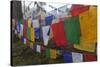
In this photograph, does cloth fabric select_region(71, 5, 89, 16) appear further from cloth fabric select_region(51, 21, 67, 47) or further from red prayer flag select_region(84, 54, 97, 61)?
red prayer flag select_region(84, 54, 97, 61)

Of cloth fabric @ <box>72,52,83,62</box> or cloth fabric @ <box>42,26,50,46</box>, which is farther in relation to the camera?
cloth fabric @ <box>72,52,83,62</box>

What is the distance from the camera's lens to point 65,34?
2.49m

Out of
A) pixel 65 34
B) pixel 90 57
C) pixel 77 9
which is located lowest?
pixel 90 57

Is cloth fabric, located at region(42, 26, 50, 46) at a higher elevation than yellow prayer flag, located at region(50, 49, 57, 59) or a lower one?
higher

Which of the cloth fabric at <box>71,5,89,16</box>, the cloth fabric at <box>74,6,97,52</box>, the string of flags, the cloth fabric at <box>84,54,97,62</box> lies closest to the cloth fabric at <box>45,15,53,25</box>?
the string of flags

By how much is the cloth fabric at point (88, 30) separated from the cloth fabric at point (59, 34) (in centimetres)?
19

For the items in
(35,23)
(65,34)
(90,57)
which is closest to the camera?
(35,23)

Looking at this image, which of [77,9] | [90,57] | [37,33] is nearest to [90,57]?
[90,57]

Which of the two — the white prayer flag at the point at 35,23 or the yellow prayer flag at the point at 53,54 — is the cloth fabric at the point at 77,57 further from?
the white prayer flag at the point at 35,23

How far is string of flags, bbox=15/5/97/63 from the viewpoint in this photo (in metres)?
2.37

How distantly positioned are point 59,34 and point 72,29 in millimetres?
177

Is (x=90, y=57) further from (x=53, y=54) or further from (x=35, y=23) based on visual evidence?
(x=35, y=23)

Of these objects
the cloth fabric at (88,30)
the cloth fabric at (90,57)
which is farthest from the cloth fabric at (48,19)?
the cloth fabric at (90,57)
